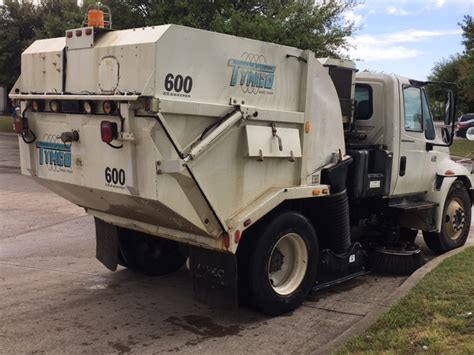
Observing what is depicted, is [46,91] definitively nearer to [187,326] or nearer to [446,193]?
[187,326]

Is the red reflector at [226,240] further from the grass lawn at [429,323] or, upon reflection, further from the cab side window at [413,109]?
the cab side window at [413,109]

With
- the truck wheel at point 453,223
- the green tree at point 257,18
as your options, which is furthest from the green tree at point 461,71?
the truck wheel at point 453,223

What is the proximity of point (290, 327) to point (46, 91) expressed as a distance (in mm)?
3110

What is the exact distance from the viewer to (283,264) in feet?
18.1

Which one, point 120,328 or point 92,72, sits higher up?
point 92,72

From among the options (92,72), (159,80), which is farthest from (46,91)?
(159,80)

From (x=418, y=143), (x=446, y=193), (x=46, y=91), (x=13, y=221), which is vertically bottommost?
(x=13, y=221)

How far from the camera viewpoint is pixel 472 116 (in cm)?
4162

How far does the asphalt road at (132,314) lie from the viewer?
4.70 m

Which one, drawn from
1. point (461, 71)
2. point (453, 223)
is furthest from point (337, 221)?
point (461, 71)

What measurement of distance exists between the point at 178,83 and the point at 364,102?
133 inches

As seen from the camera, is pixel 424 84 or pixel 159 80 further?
pixel 424 84

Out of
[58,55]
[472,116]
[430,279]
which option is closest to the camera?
[58,55]

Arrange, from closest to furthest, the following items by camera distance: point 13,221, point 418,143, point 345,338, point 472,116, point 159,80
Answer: point 159,80, point 345,338, point 418,143, point 13,221, point 472,116
